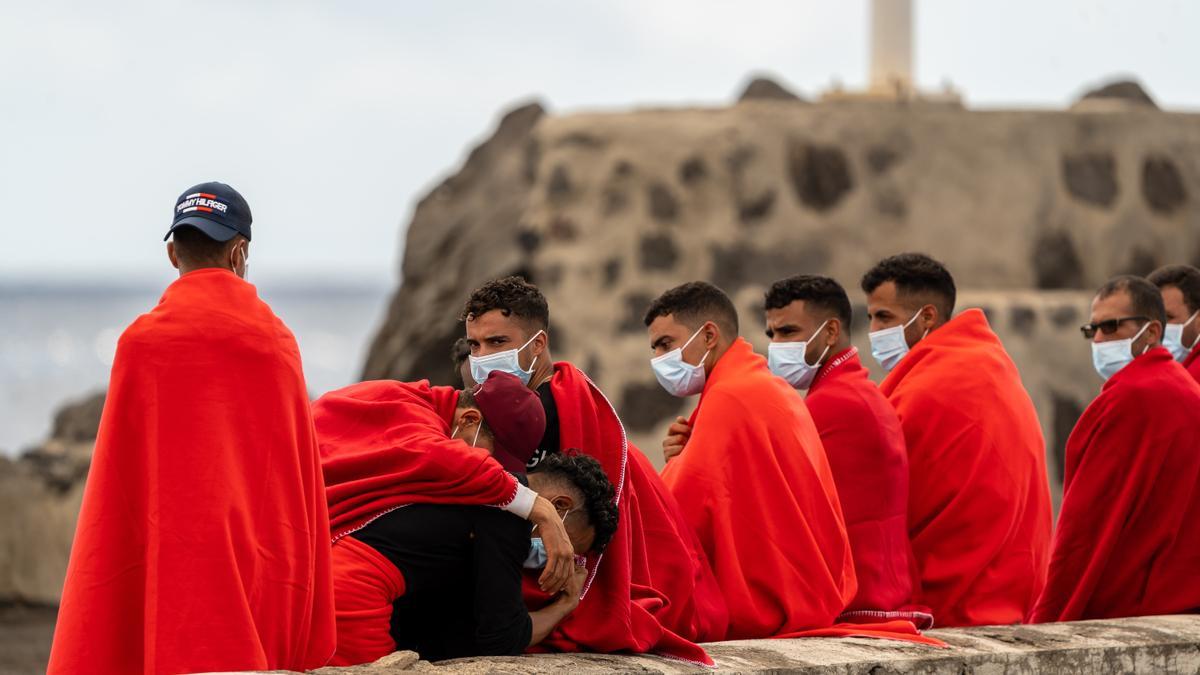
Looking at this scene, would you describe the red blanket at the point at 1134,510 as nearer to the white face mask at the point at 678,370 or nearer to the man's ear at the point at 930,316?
the man's ear at the point at 930,316

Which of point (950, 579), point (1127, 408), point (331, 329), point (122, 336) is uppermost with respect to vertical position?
point (122, 336)

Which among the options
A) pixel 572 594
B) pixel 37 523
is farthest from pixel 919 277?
pixel 37 523

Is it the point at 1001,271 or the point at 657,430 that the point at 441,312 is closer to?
the point at 657,430

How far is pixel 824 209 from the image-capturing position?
56.9 ft

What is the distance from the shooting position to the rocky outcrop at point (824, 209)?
17.0 m

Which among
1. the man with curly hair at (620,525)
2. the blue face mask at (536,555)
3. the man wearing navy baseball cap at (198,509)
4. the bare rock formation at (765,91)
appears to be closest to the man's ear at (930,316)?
the man with curly hair at (620,525)

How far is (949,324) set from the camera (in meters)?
7.43

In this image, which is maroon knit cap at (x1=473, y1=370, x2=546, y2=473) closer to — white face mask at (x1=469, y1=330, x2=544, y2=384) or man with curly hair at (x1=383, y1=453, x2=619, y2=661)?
man with curly hair at (x1=383, y1=453, x2=619, y2=661)

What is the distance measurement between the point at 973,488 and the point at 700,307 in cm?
128

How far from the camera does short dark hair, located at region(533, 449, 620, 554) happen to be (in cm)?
532

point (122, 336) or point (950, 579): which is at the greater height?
point (122, 336)

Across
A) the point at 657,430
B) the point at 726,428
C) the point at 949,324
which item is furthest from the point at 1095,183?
the point at 726,428

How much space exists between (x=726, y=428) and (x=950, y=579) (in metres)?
1.20

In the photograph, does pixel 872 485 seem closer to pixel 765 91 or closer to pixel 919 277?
pixel 919 277
